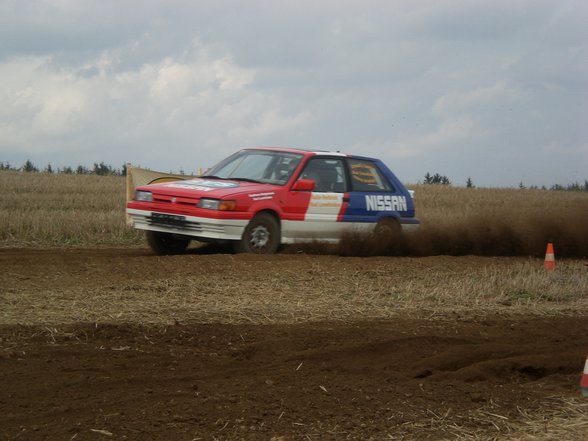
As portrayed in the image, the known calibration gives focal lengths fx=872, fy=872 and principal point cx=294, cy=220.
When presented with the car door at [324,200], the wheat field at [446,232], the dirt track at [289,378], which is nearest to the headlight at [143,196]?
the car door at [324,200]

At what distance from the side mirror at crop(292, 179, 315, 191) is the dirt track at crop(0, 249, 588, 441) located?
175 inches

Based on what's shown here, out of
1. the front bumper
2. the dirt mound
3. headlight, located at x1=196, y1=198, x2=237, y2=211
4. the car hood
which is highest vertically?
the car hood

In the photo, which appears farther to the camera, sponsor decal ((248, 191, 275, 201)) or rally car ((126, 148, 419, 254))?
sponsor decal ((248, 191, 275, 201))

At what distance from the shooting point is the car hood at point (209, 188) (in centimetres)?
1170

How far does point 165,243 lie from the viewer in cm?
1279

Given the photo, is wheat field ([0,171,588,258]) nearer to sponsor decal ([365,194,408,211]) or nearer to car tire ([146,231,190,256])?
sponsor decal ([365,194,408,211])

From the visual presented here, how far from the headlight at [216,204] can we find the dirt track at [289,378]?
3.30m

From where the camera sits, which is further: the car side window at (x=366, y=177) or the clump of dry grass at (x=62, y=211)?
the clump of dry grass at (x=62, y=211)

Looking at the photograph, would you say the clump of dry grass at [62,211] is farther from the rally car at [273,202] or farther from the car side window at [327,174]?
the car side window at [327,174]

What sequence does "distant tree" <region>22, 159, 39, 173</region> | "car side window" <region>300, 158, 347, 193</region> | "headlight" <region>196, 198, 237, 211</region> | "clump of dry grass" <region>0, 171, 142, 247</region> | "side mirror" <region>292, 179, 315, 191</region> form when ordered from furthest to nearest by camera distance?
"distant tree" <region>22, 159, 39, 173</region>, "clump of dry grass" <region>0, 171, 142, 247</region>, "car side window" <region>300, 158, 347, 193</region>, "side mirror" <region>292, 179, 315, 191</region>, "headlight" <region>196, 198, 237, 211</region>

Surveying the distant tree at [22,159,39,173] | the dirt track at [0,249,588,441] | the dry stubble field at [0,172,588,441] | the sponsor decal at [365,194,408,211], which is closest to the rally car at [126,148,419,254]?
the sponsor decal at [365,194,408,211]

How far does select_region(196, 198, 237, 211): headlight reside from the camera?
11516 millimetres

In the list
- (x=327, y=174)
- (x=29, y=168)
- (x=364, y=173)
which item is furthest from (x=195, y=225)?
(x=29, y=168)

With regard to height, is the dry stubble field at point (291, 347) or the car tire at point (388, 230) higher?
the car tire at point (388, 230)
